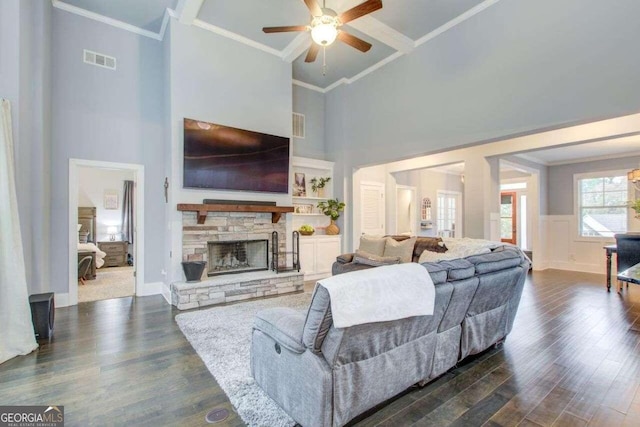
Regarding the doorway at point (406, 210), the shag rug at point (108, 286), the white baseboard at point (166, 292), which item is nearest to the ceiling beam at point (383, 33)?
the doorway at point (406, 210)

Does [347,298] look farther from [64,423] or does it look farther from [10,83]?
[10,83]

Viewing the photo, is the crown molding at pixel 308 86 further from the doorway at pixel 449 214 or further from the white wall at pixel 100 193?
the white wall at pixel 100 193

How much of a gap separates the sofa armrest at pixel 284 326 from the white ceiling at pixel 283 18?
3960 mm

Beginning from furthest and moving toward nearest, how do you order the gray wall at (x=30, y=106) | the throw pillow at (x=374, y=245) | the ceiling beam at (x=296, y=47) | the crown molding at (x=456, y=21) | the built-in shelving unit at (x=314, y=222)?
the built-in shelving unit at (x=314, y=222) < the throw pillow at (x=374, y=245) < the ceiling beam at (x=296, y=47) < the crown molding at (x=456, y=21) < the gray wall at (x=30, y=106)

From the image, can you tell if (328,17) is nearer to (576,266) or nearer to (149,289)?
(149,289)

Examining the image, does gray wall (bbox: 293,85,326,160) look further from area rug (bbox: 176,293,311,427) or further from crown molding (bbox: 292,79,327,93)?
area rug (bbox: 176,293,311,427)

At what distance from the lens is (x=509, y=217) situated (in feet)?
31.7

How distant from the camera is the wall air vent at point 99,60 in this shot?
4.51 metres

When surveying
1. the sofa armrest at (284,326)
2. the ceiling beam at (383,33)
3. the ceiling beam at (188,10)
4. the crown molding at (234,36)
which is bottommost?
the sofa armrest at (284,326)

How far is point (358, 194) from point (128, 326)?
4.63 metres

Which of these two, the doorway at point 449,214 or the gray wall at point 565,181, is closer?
the gray wall at point 565,181

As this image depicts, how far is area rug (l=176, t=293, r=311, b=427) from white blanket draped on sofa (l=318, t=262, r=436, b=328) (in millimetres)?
865

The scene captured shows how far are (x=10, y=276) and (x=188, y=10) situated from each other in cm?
380

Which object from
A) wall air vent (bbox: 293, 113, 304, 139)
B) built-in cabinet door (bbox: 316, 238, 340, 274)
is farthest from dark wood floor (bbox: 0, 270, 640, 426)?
wall air vent (bbox: 293, 113, 304, 139)
